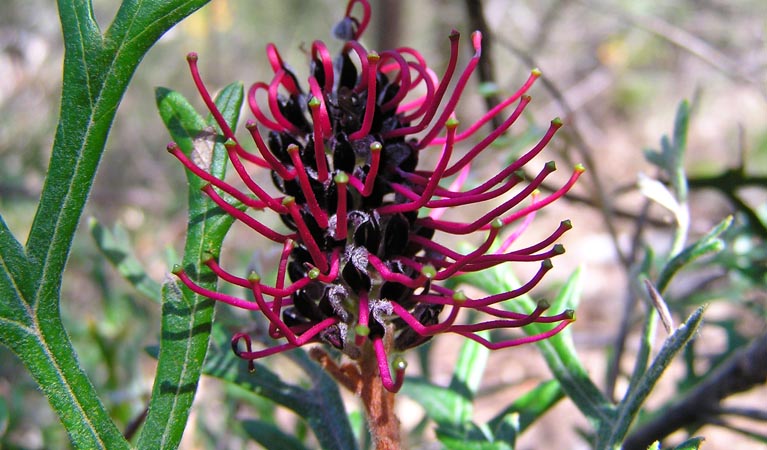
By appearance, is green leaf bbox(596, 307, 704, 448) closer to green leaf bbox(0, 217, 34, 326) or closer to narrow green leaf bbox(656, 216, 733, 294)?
narrow green leaf bbox(656, 216, 733, 294)

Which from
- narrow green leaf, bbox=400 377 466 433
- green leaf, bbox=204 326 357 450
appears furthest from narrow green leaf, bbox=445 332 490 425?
green leaf, bbox=204 326 357 450

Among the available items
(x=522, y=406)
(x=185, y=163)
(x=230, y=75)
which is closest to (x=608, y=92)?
(x=230, y=75)

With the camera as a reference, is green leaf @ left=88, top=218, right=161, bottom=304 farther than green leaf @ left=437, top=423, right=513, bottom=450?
Yes

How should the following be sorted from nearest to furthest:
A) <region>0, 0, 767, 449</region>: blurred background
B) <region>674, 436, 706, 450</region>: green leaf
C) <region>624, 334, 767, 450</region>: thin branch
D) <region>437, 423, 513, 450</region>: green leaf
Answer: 1. <region>674, 436, 706, 450</region>: green leaf
2. <region>437, 423, 513, 450</region>: green leaf
3. <region>624, 334, 767, 450</region>: thin branch
4. <region>0, 0, 767, 449</region>: blurred background

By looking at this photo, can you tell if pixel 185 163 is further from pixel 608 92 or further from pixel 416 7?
pixel 608 92

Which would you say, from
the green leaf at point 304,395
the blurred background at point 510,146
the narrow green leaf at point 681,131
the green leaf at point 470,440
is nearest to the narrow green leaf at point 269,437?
the green leaf at point 304,395

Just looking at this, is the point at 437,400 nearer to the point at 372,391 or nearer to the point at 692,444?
the point at 372,391

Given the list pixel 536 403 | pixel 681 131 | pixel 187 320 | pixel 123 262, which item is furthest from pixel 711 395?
pixel 123 262

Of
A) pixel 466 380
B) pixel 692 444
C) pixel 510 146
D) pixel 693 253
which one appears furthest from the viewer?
pixel 510 146
